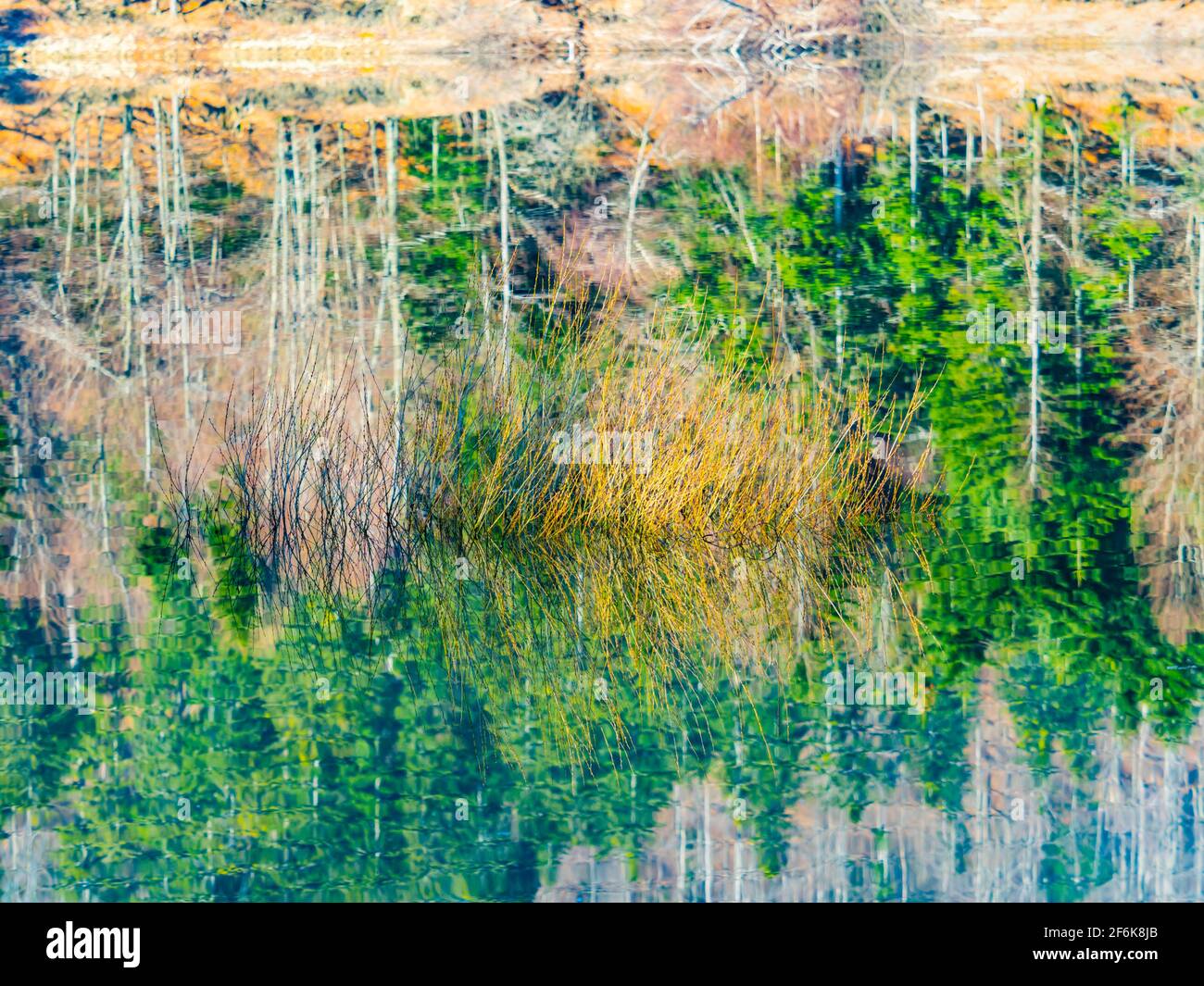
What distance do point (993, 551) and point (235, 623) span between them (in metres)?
2.63

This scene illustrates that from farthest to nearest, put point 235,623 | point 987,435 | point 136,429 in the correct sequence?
point 136,429, point 987,435, point 235,623

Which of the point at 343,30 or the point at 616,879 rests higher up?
the point at 343,30

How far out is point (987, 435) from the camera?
623 centimetres

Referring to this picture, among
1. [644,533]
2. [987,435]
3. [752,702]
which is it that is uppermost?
[987,435]

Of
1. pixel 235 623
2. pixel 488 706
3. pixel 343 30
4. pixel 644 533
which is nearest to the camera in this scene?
pixel 488 706

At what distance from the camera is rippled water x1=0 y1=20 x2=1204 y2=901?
2.62 meters

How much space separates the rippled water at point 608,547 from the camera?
262cm

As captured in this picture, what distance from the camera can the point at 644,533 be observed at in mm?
4363

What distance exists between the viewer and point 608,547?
4.30 m

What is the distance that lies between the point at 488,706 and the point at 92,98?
5653 millimetres

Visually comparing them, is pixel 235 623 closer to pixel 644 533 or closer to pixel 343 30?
pixel 644 533
